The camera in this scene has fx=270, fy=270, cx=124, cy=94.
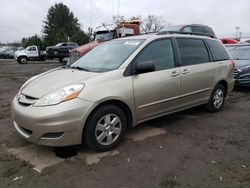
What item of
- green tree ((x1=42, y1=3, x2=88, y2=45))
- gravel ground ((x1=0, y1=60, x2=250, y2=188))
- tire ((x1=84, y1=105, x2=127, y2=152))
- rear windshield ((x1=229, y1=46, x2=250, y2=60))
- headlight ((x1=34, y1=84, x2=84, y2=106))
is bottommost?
gravel ground ((x1=0, y1=60, x2=250, y2=188))

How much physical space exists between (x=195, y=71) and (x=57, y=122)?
2885 mm

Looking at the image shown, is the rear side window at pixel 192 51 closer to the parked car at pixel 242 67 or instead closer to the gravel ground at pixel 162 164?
the gravel ground at pixel 162 164

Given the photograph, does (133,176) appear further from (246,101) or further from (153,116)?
(246,101)

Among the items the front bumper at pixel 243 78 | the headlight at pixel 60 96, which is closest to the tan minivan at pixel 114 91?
the headlight at pixel 60 96

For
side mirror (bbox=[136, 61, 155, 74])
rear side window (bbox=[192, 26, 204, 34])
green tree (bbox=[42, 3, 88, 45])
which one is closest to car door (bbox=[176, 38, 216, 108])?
side mirror (bbox=[136, 61, 155, 74])

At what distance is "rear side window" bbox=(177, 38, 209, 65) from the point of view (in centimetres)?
500

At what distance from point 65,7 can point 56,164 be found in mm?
68927

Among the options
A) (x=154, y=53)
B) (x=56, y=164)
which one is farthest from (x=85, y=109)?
(x=154, y=53)

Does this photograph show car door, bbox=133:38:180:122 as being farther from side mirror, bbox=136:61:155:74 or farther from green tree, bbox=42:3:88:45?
green tree, bbox=42:3:88:45

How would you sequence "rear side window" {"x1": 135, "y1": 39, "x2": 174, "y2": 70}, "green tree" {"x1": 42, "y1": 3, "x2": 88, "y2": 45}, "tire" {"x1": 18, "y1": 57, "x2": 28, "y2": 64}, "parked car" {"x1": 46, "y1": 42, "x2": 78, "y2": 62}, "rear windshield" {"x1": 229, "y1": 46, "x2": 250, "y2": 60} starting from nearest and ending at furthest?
"rear side window" {"x1": 135, "y1": 39, "x2": 174, "y2": 70}
"rear windshield" {"x1": 229, "y1": 46, "x2": 250, "y2": 60}
"tire" {"x1": 18, "y1": 57, "x2": 28, "y2": 64}
"parked car" {"x1": 46, "y1": 42, "x2": 78, "y2": 62}
"green tree" {"x1": 42, "y1": 3, "x2": 88, "y2": 45}

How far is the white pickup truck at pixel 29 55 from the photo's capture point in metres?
25.9

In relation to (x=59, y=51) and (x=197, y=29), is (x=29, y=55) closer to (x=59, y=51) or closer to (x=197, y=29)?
(x=59, y=51)

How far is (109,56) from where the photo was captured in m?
4.54

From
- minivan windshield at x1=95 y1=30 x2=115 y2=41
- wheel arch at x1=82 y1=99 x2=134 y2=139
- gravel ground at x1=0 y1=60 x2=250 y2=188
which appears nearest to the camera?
gravel ground at x1=0 y1=60 x2=250 y2=188
